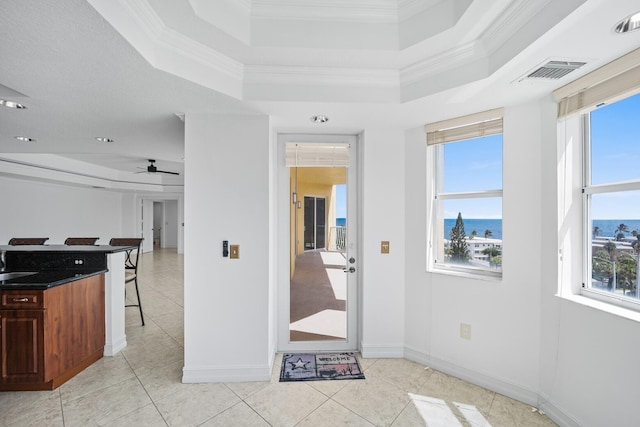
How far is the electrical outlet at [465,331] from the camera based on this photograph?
2277 millimetres

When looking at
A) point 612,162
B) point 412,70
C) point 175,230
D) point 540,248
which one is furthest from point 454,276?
point 175,230

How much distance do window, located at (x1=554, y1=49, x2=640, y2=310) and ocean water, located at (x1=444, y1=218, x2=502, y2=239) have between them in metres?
0.52

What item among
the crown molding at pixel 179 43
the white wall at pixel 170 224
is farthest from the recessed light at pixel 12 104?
the white wall at pixel 170 224

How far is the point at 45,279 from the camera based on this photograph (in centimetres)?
224

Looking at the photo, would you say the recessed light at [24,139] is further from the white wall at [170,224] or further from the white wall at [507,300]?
the white wall at [170,224]

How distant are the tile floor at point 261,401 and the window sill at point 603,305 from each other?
35.4 inches

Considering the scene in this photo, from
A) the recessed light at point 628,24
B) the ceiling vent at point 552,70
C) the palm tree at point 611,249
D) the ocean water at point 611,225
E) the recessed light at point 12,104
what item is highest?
the recessed light at point 628,24

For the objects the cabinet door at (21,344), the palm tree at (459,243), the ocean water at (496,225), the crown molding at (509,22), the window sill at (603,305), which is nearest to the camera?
the crown molding at (509,22)

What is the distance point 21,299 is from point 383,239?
10.2ft

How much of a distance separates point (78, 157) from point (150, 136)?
12.7 ft

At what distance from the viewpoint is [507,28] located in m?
1.49

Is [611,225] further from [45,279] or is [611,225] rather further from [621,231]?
[45,279]

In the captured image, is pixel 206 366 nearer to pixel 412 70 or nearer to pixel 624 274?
pixel 412 70

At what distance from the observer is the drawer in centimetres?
206
